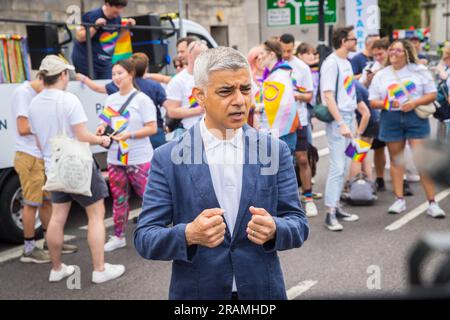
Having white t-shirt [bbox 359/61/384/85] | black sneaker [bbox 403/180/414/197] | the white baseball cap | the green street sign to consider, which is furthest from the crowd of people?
the green street sign

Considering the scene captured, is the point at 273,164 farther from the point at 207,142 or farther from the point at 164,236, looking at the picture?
the point at 164,236

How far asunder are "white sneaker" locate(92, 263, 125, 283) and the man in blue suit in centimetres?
285

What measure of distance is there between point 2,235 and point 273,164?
4427mm

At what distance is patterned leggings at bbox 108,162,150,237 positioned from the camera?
539cm

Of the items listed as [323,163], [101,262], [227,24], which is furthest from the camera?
[227,24]

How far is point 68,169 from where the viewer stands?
175 inches

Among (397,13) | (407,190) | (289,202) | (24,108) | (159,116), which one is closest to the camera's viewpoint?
(289,202)

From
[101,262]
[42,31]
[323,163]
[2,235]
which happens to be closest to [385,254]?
[101,262]

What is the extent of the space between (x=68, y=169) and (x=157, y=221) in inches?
102

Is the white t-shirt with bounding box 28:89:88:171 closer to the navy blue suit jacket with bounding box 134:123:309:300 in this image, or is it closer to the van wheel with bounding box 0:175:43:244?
the van wheel with bounding box 0:175:43:244

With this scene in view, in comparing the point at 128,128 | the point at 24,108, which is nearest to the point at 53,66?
the point at 24,108

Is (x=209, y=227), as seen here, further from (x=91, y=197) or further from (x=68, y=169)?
(x=91, y=197)

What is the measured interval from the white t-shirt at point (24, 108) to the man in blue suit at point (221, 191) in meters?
3.42

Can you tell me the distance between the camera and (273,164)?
6.75ft
